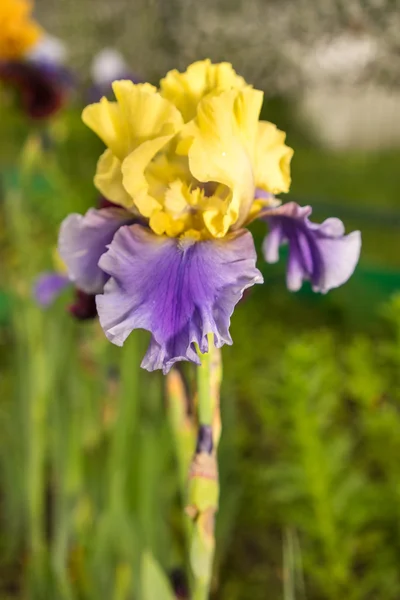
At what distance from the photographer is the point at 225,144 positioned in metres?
0.36

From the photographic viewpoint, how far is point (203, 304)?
33 centimetres

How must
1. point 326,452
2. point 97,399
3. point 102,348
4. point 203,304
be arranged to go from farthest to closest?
1. point 97,399
2. point 102,348
3. point 326,452
4. point 203,304

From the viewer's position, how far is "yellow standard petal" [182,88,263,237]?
13.8 inches

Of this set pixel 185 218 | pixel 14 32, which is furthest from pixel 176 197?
pixel 14 32

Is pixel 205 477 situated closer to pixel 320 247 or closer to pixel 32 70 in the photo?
pixel 320 247

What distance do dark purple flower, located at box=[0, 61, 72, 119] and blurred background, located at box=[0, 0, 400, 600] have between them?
0.08 feet

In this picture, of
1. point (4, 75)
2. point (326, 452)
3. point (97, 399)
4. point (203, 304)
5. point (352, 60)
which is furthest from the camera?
point (352, 60)

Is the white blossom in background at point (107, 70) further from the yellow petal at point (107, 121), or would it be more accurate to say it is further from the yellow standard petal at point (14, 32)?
the yellow petal at point (107, 121)

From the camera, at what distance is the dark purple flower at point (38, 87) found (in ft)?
4.00

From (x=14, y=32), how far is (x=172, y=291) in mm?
1040

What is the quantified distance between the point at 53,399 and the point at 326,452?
44cm

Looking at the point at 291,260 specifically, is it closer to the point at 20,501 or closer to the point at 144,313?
the point at 144,313

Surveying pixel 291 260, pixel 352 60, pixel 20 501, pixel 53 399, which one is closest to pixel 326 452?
pixel 291 260

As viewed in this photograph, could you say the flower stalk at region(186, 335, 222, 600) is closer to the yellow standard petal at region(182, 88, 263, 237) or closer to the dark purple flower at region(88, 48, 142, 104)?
the yellow standard petal at region(182, 88, 263, 237)
